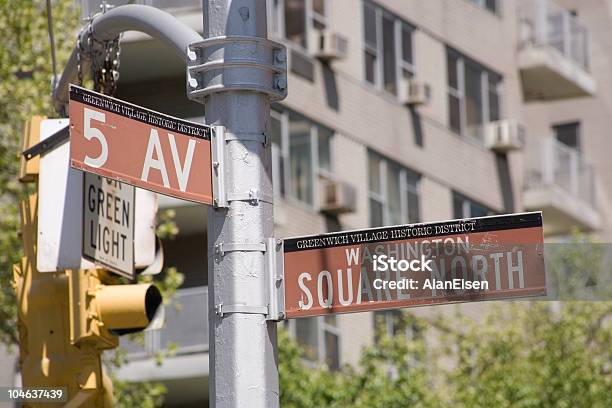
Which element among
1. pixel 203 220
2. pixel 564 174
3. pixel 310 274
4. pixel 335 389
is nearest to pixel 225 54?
pixel 310 274

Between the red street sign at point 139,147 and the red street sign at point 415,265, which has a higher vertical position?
the red street sign at point 139,147

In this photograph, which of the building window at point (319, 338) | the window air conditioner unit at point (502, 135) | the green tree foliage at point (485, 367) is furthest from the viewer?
the window air conditioner unit at point (502, 135)

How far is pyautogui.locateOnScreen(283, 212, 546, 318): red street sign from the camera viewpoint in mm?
6969

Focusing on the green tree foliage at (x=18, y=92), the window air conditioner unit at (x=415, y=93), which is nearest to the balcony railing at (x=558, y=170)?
the window air conditioner unit at (x=415, y=93)

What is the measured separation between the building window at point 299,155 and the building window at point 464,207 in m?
4.97

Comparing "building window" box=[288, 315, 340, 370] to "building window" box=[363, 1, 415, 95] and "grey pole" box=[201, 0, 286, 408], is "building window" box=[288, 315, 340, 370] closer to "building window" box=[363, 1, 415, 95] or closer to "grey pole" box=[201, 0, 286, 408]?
"building window" box=[363, 1, 415, 95]

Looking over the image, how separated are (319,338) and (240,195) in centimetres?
2328

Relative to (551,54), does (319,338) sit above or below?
below

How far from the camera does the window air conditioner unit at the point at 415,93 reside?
3484 centimetres

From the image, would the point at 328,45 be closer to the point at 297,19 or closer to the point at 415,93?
the point at 297,19

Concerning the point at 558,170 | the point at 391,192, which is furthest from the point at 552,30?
the point at 391,192

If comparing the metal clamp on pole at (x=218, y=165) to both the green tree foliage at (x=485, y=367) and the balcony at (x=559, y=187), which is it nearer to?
the green tree foliage at (x=485, y=367)

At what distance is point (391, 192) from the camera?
34.2 m

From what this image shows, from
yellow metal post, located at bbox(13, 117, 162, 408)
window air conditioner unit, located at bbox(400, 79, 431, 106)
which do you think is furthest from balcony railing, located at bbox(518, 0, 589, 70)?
yellow metal post, located at bbox(13, 117, 162, 408)
